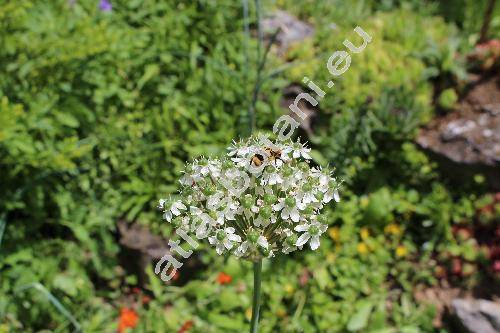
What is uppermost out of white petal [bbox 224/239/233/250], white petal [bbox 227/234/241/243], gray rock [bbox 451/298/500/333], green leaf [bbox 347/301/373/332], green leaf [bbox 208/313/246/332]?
white petal [bbox 227/234/241/243]

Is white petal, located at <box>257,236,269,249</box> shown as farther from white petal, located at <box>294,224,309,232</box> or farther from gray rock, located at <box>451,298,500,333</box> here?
gray rock, located at <box>451,298,500,333</box>

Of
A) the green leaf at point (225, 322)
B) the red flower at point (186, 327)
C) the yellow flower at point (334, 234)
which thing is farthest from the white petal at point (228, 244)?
the yellow flower at point (334, 234)

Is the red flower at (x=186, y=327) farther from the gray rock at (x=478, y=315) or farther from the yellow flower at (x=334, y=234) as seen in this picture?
the gray rock at (x=478, y=315)

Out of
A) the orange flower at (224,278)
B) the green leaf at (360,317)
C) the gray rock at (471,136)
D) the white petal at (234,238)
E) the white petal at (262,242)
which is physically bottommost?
the orange flower at (224,278)

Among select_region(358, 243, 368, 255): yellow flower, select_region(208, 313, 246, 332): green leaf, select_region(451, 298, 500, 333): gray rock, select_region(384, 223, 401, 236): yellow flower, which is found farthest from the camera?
select_region(384, 223, 401, 236): yellow flower

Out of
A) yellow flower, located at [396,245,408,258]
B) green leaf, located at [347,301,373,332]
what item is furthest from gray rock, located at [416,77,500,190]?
green leaf, located at [347,301,373,332]

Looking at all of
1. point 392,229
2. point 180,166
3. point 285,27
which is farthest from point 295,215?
point 285,27

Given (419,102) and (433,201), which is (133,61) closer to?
(419,102)
